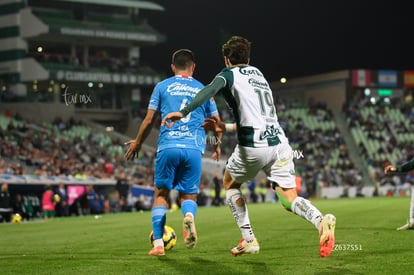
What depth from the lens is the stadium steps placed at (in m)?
58.5

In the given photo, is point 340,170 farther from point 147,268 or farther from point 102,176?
point 147,268

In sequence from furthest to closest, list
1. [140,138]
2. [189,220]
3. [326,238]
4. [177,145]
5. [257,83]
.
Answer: [177,145], [140,138], [189,220], [257,83], [326,238]

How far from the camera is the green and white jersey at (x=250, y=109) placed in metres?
9.50

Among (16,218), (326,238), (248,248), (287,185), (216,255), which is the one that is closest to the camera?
(326,238)

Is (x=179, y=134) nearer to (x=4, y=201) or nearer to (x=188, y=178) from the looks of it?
(x=188, y=178)

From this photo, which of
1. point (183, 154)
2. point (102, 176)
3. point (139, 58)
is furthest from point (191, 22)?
point (183, 154)

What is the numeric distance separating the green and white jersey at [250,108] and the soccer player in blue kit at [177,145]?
1580mm

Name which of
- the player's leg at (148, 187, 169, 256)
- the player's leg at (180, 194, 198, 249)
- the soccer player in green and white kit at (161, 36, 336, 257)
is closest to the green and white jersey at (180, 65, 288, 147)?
the soccer player in green and white kit at (161, 36, 336, 257)

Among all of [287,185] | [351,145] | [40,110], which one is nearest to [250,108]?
[287,185]

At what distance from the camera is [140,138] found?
1073 centimetres

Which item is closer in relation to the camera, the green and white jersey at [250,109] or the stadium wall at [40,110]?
the green and white jersey at [250,109]

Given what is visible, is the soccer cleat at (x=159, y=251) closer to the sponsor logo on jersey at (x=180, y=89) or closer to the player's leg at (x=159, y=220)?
the player's leg at (x=159, y=220)

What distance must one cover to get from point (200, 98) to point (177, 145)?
2190 mm

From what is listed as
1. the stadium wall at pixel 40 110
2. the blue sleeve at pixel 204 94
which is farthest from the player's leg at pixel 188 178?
the stadium wall at pixel 40 110
